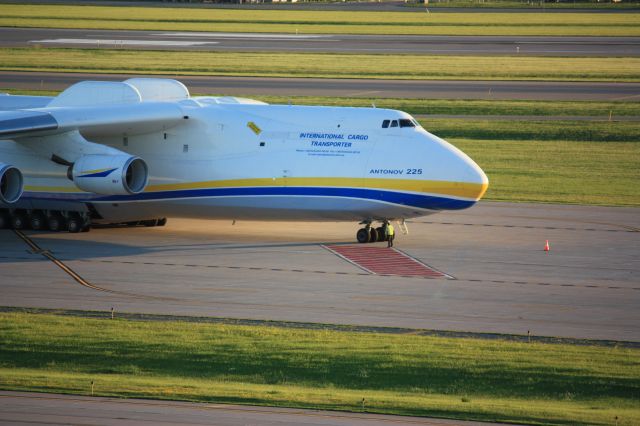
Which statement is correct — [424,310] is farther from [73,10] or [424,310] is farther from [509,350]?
[73,10]

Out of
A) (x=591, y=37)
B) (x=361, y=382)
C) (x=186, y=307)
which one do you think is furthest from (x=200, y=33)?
(x=361, y=382)

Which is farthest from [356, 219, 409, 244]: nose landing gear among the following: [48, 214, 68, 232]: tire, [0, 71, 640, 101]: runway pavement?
[0, 71, 640, 101]: runway pavement

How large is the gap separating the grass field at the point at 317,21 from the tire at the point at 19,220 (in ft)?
223

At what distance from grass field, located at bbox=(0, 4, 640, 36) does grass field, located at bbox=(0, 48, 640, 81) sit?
66.1 ft

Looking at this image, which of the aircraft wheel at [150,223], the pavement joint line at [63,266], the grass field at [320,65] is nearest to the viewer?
the pavement joint line at [63,266]

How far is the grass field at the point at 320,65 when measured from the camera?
2955 inches

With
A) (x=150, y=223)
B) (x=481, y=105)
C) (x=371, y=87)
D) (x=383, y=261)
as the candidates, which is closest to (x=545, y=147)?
(x=481, y=105)

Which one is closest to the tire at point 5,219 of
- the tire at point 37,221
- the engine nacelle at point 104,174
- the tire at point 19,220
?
the tire at point 19,220

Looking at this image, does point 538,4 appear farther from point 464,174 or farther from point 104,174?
point 104,174

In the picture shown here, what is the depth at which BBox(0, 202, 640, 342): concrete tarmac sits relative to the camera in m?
26.2

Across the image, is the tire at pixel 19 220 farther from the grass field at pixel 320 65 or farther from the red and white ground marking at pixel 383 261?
the grass field at pixel 320 65

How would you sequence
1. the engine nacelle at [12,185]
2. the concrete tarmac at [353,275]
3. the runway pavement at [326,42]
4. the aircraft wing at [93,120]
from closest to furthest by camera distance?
the concrete tarmac at [353,275] → the aircraft wing at [93,120] → the engine nacelle at [12,185] → the runway pavement at [326,42]

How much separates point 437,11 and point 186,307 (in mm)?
102850

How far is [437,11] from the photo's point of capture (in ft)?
412
